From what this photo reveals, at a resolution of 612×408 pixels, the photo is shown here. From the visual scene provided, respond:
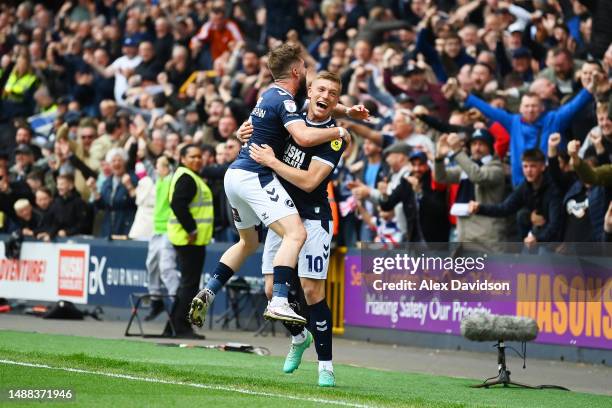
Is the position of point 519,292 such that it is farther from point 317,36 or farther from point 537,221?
point 317,36

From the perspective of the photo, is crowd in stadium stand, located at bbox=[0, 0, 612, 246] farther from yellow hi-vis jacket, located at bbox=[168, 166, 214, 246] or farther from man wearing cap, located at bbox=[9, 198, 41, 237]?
yellow hi-vis jacket, located at bbox=[168, 166, 214, 246]

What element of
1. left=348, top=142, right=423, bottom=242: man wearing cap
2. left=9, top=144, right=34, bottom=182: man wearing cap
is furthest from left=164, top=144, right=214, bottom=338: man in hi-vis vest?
left=9, top=144, right=34, bottom=182: man wearing cap

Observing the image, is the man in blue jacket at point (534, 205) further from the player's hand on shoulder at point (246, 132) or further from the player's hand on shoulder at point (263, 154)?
the player's hand on shoulder at point (263, 154)

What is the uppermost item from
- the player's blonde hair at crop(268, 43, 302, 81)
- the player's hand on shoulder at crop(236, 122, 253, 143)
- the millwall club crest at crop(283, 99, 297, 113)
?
the player's blonde hair at crop(268, 43, 302, 81)

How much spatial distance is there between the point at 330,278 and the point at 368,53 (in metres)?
4.57

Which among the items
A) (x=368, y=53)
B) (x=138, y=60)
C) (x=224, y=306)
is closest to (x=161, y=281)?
(x=224, y=306)

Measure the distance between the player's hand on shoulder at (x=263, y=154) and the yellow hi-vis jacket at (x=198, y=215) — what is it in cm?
591

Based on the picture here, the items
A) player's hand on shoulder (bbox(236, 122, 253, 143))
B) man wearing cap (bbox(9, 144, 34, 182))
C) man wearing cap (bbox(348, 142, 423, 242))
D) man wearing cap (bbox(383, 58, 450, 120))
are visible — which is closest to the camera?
player's hand on shoulder (bbox(236, 122, 253, 143))

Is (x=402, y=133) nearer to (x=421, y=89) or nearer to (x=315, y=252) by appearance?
(x=421, y=89)

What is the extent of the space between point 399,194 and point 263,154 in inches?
252

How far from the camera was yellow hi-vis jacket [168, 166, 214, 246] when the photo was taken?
16.7 meters

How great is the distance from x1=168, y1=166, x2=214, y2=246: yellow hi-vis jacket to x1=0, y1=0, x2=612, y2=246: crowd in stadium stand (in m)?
1.77

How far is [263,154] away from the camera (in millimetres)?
10703

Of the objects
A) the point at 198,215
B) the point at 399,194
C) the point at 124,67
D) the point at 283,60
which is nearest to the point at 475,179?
the point at 399,194
